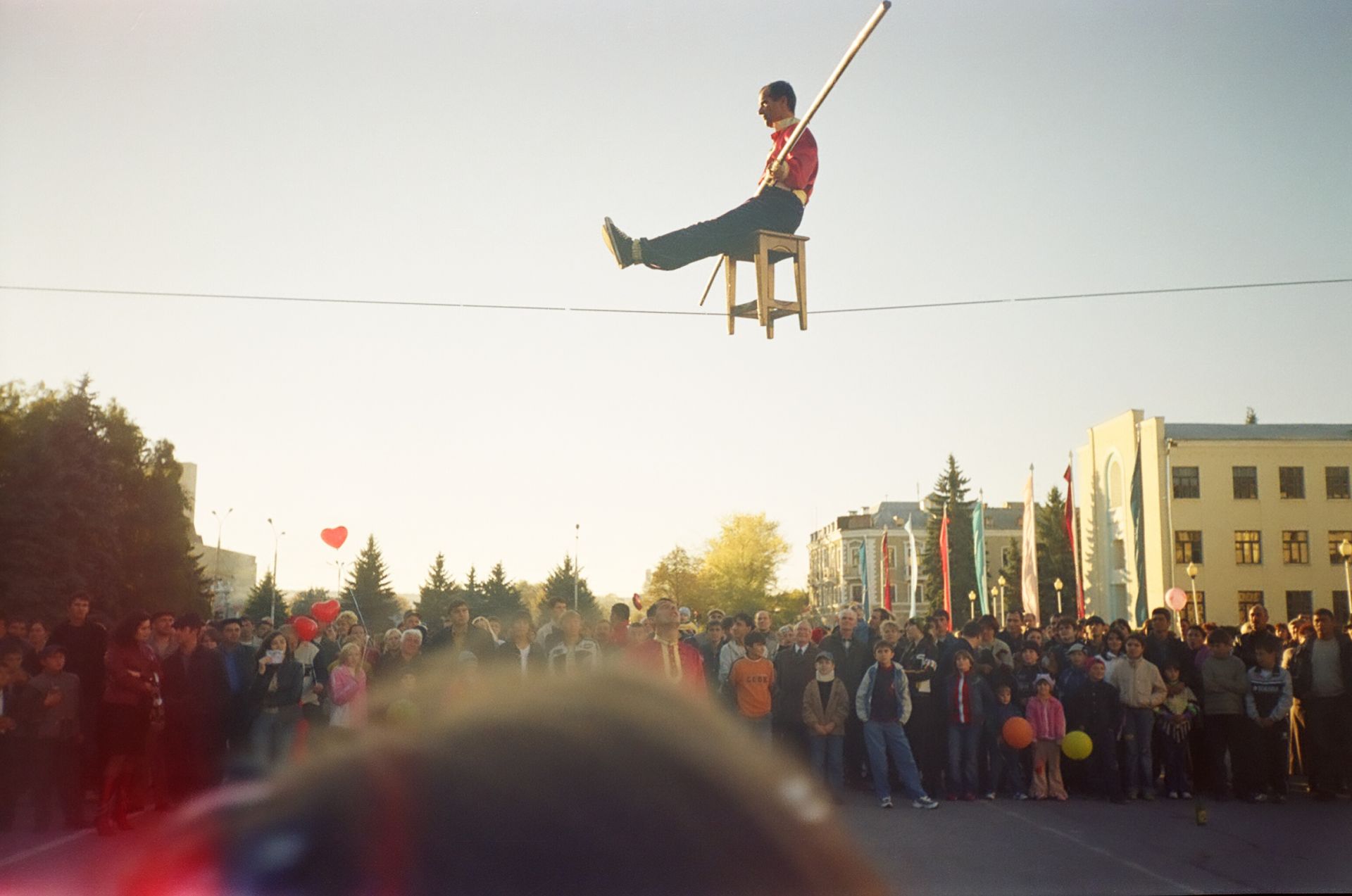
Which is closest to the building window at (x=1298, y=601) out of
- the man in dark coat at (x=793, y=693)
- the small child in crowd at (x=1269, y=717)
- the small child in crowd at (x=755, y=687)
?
the small child in crowd at (x=1269, y=717)

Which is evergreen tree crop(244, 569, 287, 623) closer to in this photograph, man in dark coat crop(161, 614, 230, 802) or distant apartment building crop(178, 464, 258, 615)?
distant apartment building crop(178, 464, 258, 615)

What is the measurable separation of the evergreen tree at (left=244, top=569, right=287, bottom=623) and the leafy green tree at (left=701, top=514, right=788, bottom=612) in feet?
86.8

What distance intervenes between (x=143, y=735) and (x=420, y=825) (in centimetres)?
891

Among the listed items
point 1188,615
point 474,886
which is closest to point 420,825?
point 474,886

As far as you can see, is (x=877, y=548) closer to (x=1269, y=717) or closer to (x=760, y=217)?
(x=1269, y=717)

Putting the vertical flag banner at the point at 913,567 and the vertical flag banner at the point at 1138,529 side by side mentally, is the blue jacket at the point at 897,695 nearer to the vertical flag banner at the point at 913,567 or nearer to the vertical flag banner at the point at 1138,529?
the vertical flag banner at the point at 1138,529

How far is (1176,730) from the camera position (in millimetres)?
11250

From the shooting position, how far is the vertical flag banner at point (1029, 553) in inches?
1025

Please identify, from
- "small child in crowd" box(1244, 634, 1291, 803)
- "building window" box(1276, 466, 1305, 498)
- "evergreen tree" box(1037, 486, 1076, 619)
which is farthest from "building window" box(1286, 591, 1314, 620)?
"small child in crowd" box(1244, 634, 1291, 803)

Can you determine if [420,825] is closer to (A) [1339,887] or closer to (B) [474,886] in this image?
(B) [474,886]

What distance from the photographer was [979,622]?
11.8 m

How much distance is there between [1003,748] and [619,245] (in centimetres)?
752

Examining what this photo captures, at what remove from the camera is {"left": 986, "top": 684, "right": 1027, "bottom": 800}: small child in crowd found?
1117cm

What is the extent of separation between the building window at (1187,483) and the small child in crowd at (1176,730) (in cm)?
4091
